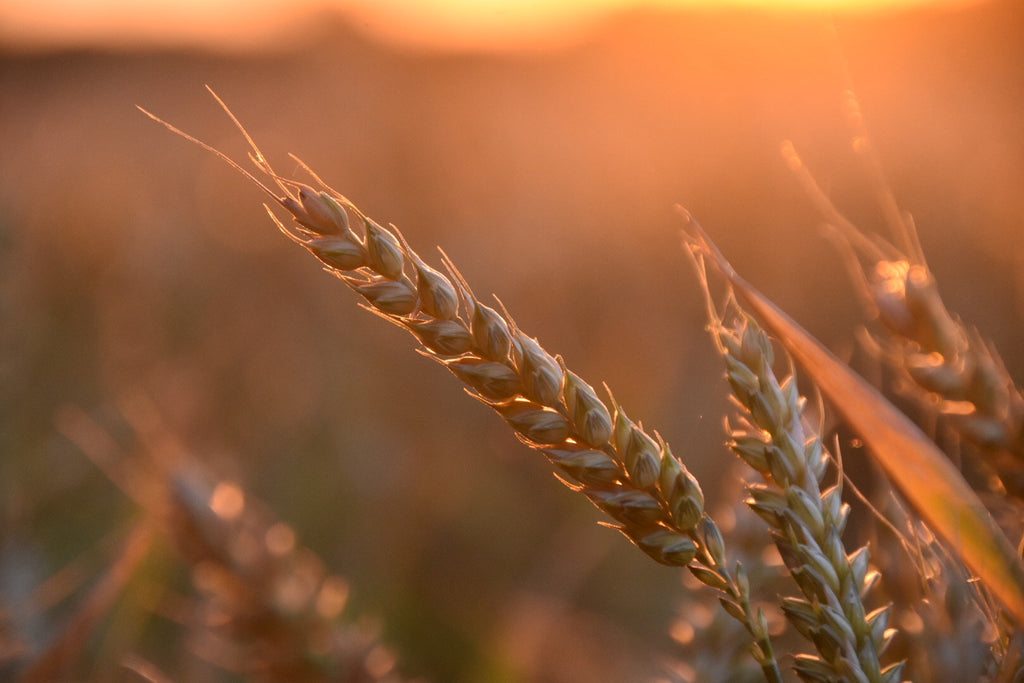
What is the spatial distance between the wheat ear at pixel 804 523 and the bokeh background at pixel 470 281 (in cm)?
42

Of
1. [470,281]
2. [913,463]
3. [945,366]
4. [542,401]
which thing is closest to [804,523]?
[913,463]

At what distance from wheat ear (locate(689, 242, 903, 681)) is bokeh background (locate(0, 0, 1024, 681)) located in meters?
0.42

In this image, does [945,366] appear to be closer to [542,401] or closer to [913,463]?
[913,463]

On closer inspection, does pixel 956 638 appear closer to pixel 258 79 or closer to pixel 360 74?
pixel 360 74

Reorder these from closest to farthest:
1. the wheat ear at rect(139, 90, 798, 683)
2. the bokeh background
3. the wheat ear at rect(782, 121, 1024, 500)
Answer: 1. the wheat ear at rect(139, 90, 798, 683)
2. the wheat ear at rect(782, 121, 1024, 500)
3. the bokeh background

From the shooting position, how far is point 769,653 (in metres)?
0.58

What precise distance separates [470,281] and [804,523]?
316 centimetres

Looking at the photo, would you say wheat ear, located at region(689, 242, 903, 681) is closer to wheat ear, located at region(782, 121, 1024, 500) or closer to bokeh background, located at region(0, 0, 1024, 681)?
wheat ear, located at region(782, 121, 1024, 500)

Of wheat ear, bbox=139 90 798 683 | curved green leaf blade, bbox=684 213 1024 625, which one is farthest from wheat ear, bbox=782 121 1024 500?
wheat ear, bbox=139 90 798 683

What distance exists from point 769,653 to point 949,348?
0.42 meters

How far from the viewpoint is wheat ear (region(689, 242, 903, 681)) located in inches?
22.6

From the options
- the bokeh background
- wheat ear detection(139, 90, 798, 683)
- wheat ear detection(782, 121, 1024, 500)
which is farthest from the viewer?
the bokeh background

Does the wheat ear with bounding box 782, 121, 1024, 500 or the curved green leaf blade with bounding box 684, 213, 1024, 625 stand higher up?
the wheat ear with bounding box 782, 121, 1024, 500

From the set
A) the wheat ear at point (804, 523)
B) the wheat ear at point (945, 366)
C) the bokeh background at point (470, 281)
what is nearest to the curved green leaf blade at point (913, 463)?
the wheat ear at point (804, 523)
